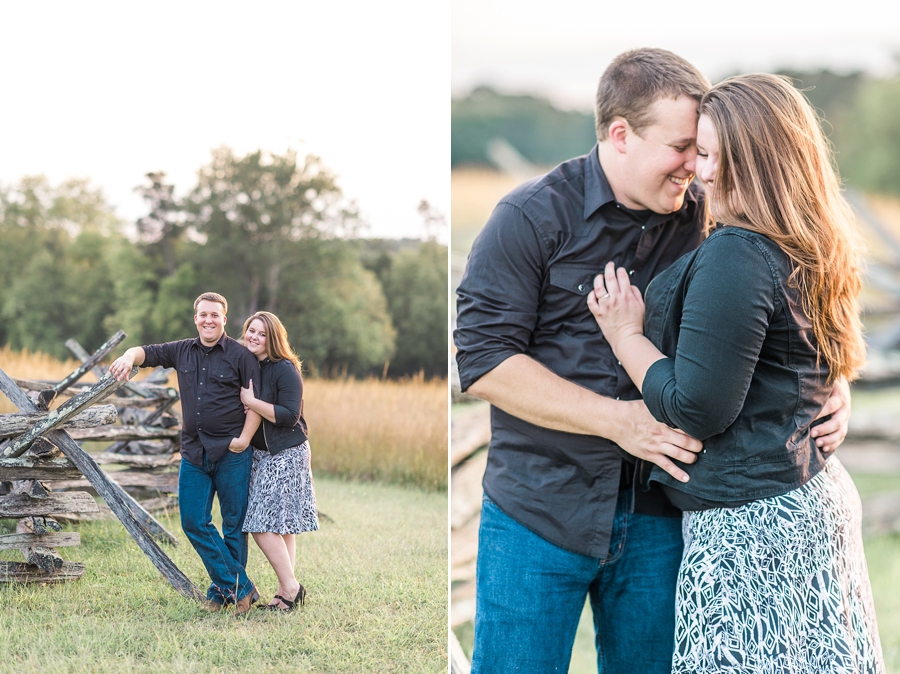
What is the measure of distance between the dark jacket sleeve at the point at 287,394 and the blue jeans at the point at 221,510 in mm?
191

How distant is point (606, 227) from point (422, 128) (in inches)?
51.5

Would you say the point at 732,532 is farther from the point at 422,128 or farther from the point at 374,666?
the point at 422,128

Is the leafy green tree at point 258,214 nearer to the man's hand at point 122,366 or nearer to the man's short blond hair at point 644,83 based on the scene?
the man's hand at point 122,366

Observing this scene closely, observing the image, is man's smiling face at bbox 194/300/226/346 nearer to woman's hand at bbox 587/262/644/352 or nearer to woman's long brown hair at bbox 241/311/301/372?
woman's long brown hair at bbox 241/311/301/372

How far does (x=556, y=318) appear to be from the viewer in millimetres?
2629

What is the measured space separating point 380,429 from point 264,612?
1019 millimetres

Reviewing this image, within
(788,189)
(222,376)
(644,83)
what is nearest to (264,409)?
(222,376)

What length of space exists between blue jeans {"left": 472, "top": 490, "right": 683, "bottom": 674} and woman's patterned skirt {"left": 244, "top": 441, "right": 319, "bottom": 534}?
2.45 feet

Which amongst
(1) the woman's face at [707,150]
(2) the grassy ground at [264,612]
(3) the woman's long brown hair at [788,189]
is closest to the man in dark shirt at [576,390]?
(1) the woman's face at [707,150]

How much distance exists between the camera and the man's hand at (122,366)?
2.79 meters

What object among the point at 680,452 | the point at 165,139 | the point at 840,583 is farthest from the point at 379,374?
the point at 840,583

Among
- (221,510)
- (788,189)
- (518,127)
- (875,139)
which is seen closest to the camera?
(788,189)

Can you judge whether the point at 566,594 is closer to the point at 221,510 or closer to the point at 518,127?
the point at 221,510

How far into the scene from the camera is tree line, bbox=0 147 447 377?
3.13m
